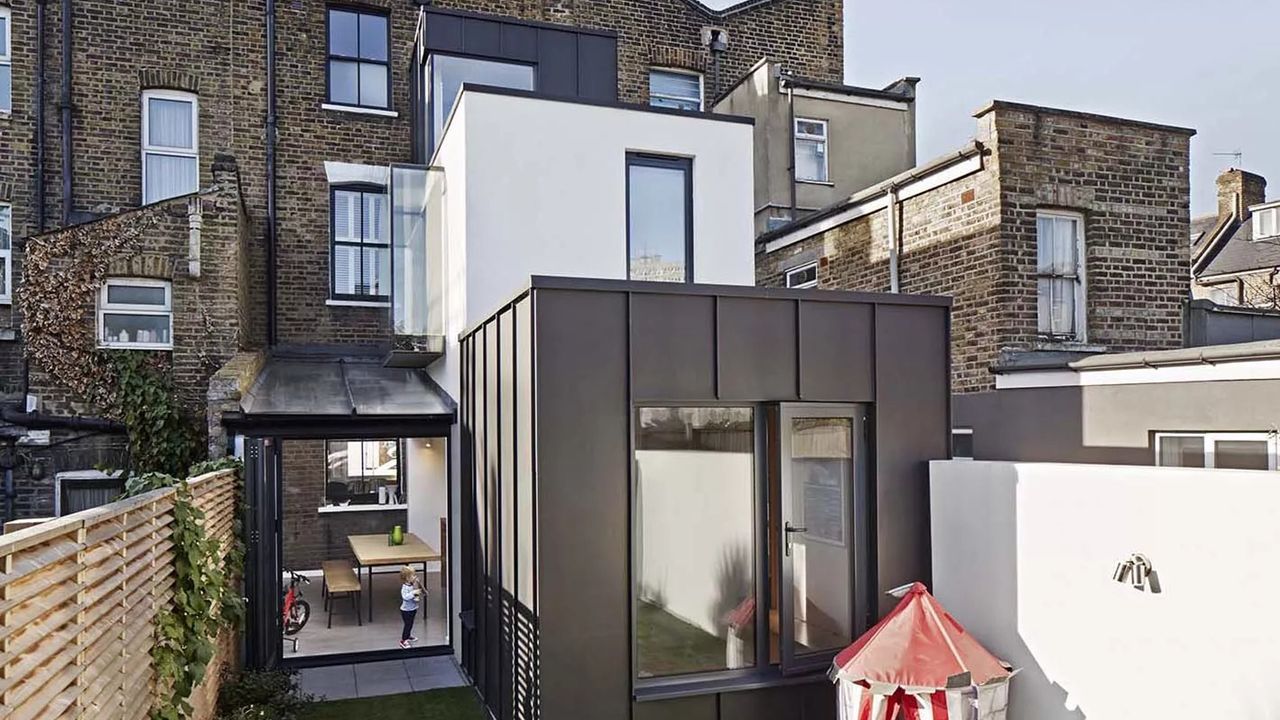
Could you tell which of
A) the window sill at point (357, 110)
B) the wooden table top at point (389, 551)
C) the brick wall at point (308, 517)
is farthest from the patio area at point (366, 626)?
the window sill at point (357, 110)

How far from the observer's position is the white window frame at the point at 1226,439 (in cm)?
661

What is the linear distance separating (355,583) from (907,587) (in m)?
7.44

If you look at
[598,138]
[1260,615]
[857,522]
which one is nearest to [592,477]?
[857,522]

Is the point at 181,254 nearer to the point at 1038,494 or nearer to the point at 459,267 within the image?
the point at 459,267

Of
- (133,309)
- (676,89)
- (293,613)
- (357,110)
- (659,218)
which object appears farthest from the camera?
(676,89)

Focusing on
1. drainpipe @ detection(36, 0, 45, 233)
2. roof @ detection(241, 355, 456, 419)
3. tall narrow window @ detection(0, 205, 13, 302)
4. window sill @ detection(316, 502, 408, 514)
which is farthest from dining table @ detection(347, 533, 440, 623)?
drainpipe @ detection(36, 0, 45, 233)

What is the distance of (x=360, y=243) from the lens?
43.2 ft

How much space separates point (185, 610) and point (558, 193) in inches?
220

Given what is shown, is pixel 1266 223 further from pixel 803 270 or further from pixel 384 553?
pixel 384 553

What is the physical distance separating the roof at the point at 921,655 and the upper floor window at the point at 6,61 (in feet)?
42.9

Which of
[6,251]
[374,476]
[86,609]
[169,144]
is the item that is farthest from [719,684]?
[6,251]

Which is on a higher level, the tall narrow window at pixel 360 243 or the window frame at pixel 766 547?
the tall narrow window at pixel 360 243

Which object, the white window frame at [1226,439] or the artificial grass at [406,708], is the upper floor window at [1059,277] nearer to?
the white window frame at [1226,439]

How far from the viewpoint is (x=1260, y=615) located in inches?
169
